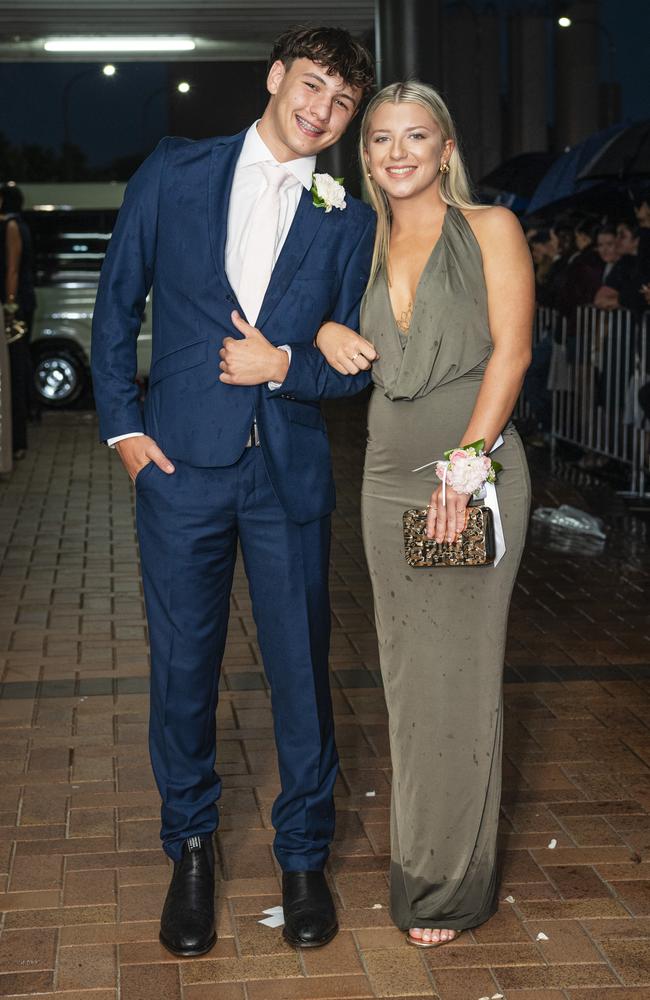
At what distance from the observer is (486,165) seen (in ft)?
89.7

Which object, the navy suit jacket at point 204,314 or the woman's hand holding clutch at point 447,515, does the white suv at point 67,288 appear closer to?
the navy suit jacket at point 204,314

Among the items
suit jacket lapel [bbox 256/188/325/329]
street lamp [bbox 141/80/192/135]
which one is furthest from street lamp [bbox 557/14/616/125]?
suit jacket lapel [bbox 256/188/325/329]

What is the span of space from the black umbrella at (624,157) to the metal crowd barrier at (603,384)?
105cm

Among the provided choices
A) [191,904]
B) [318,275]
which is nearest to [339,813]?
[191,904]

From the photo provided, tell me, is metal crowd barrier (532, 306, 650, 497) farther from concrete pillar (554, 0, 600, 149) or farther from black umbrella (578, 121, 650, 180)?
concrete pillar (554, 0, 600, 149)

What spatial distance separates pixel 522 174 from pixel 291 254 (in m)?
12.1

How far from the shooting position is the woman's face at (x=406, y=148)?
3.38 m

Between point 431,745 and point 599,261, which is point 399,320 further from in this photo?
point 599,261

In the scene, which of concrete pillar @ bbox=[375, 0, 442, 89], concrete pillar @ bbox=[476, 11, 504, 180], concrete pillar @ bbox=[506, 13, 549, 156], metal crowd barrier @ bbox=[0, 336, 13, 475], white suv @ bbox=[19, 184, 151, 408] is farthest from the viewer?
concrete pillar @ bbox=[506, 13, 549, 156]

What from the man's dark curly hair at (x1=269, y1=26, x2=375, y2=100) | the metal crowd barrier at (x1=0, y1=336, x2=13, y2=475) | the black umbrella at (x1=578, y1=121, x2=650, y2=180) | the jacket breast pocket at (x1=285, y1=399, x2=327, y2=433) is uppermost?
the black umbrella at (x1=578, y1=121, x2=650, y2=180)

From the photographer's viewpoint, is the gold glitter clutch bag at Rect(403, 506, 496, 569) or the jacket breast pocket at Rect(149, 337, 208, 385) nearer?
the gold glitter clutch bag at Rect(403, 506, 496, 569)

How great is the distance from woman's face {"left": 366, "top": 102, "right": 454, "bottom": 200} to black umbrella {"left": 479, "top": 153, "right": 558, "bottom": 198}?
1171cm

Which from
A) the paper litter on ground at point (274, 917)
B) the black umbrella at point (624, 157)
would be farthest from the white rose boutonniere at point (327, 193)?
the black umbrella at point (624, 157)

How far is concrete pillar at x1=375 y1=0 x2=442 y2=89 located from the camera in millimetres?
14766
